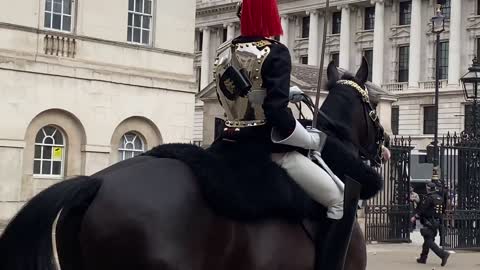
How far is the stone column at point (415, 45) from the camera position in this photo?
233 ft

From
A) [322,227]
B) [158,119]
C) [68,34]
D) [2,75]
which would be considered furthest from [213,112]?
[322,227]

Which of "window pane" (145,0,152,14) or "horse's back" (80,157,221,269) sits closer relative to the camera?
"horse's back" (80,157,221,269)

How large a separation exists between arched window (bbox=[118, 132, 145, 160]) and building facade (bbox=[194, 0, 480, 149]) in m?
39.6

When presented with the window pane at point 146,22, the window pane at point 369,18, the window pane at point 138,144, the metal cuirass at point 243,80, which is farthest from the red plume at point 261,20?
the window pane at point 369,18

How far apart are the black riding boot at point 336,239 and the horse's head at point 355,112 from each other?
0.54 m

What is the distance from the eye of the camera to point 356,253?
5961mm

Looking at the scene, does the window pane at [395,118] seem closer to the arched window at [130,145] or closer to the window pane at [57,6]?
the arched window at [130,145]

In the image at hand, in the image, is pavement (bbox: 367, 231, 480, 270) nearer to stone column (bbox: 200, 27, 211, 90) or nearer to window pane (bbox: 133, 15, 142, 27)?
window pane (bbox: 133, 15, 142, 27)

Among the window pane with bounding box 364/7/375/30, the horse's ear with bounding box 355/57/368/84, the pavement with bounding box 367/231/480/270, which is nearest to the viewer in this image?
the horse's ear with bounding box 355/57/368/84

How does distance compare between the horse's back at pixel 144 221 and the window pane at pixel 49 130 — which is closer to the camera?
the horse's back at pixel 144 221

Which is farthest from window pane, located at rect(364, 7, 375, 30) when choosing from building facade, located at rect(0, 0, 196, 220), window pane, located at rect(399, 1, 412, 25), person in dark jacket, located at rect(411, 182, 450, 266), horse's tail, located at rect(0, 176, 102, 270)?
horse's tail, located at rect(0, 176, 102, 270)

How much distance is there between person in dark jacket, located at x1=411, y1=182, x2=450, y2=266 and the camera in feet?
55.8

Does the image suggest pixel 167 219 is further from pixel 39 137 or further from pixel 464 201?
pixel 39 137

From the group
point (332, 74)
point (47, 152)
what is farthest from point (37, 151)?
point (332, 74)
